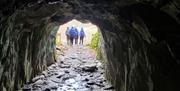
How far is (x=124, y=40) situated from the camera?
766 cm

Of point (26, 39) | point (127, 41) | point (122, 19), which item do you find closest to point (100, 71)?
point (26, 39)

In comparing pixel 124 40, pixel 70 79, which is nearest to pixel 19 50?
pixel 124 40

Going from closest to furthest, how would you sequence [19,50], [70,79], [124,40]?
[124,40], [19,50], [70,79]

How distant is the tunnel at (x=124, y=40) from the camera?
4.83 m

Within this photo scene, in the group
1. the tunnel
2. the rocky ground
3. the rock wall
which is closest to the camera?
the tunnel

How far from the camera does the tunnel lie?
4828 mm

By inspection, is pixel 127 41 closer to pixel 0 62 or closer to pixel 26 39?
pixel 0 62

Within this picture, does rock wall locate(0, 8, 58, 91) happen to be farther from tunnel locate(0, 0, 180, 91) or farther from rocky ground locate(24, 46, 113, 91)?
rocky ground locate(24, 46, 113, 91)

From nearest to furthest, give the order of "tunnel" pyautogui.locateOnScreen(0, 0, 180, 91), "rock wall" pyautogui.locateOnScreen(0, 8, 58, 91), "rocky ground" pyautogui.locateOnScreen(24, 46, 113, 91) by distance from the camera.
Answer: "tunnel" pyautogui.locateOnScreen(0, 0, 180, 91)
"rock wall" pyautogui.locateOnScreen(0, 8, 58, 91)
"rocky ground" pyautogui.locateOnScreen(24, 46, 113, 91)

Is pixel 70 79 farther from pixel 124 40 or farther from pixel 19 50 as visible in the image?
pixel 124 40

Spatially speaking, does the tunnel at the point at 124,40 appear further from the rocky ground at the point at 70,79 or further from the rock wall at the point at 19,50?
the rocky ground at the point at 70,79

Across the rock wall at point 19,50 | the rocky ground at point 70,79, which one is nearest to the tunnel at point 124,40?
the rock wall at point 19,50

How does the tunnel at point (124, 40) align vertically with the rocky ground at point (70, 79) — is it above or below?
above

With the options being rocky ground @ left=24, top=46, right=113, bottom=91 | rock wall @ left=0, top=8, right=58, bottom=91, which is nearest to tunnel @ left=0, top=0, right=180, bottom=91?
rock wall @ left=0, top=8, right=58, bottom=91
